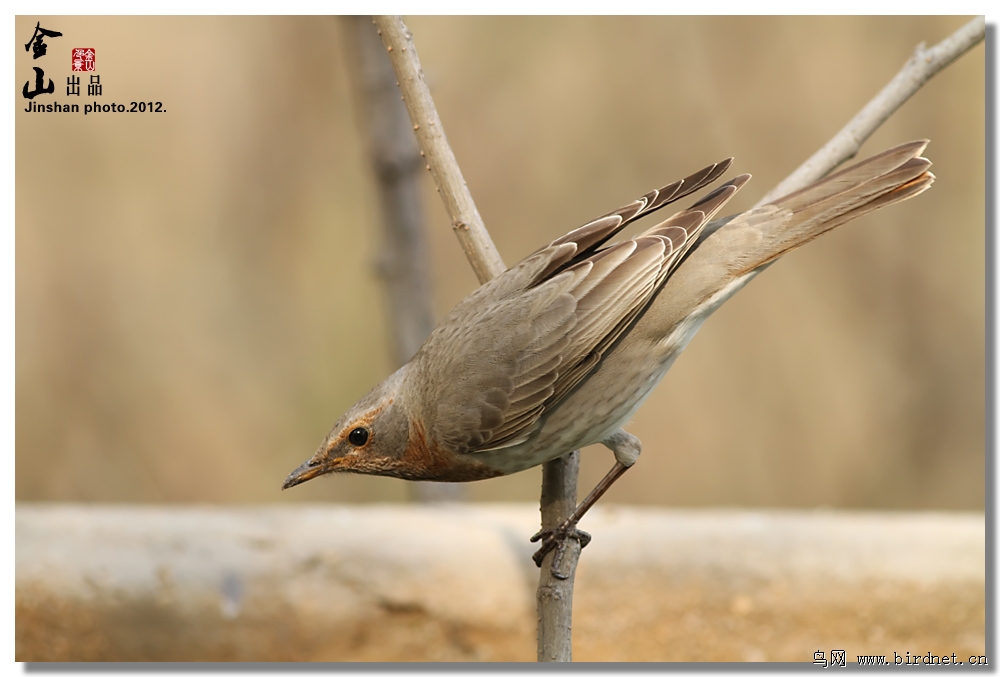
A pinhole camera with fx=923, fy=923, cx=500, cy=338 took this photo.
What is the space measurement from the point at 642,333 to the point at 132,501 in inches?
196

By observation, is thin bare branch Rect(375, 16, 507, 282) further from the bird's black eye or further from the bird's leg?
the bird's leg

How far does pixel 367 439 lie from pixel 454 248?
386cm

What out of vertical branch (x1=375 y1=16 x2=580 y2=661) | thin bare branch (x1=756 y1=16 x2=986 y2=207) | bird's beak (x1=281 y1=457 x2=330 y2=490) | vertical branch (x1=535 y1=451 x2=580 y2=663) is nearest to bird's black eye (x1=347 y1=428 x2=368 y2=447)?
bird's beak (x1=281 y1=457 x2=330 y2=490)

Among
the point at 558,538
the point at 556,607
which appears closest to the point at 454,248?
the point at 558,538

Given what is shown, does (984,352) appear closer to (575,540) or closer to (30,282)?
(575,540)

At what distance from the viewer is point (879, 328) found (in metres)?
6.79

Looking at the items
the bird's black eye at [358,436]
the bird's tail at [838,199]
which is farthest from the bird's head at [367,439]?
the bird's tail at [838,199]

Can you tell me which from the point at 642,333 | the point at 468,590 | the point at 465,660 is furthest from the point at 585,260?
the point at 465,660

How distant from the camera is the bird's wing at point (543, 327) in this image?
3289 mm

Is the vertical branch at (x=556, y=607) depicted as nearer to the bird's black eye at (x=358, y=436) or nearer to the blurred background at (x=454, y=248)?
the bird's black eye at (x=358, y=436)

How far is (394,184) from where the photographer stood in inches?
196

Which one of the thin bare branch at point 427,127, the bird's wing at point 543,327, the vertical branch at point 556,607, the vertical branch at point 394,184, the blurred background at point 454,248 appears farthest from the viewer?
the blurred background at point 454,248

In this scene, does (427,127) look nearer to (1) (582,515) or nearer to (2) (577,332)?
(2) (577,332)

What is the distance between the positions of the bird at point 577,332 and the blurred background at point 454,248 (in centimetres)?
324
